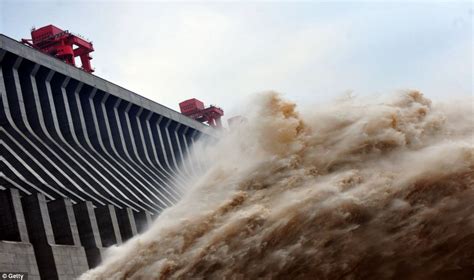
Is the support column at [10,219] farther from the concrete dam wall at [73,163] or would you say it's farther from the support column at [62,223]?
the support column at [62,223]

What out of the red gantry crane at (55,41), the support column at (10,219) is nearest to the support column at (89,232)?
the support column at (10,219)

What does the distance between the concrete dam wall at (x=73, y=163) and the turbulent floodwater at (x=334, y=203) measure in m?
9.83

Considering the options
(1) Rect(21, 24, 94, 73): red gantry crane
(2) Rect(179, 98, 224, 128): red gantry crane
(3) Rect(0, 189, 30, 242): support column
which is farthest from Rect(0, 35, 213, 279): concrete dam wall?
(2) Rect(179, 98, 224, 128): red gantry crane

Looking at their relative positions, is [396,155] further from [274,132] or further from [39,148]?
[39,148]

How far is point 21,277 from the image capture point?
119ft

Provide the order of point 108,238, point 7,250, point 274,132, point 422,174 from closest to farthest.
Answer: point 422,174 → point 274,132 → point 7,250 → point 108,238

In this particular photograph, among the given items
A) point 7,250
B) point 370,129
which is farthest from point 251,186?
point 7,250

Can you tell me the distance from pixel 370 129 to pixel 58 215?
21.9 m

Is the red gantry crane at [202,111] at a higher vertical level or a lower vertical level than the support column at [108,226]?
higher

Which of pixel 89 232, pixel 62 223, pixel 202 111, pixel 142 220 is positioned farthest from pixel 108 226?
pixel 202 111

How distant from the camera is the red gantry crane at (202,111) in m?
102

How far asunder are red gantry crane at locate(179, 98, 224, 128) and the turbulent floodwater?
7087 cm

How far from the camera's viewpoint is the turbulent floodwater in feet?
82.8

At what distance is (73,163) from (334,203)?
1376 inches
